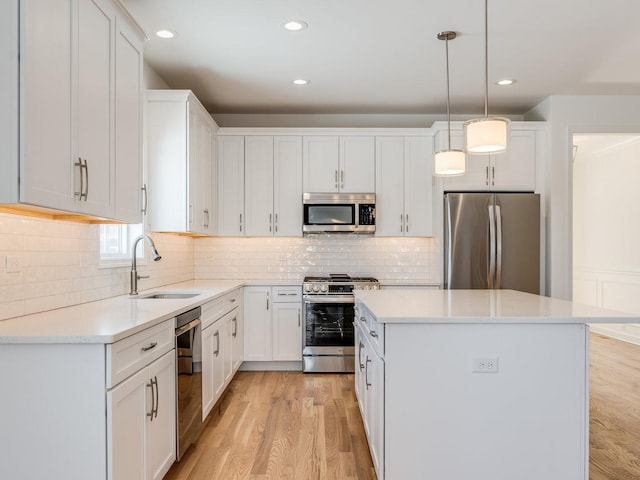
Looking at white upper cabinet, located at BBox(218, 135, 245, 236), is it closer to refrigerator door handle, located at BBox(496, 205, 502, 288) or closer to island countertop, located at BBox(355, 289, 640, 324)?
island countertop, located at BBox(355, 289, 640, 324)

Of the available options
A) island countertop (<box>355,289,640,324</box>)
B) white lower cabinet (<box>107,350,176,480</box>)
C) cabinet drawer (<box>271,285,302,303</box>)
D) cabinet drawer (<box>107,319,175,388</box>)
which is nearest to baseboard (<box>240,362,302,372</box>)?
cabinet drawer (<box>271,285,302,303</box>)

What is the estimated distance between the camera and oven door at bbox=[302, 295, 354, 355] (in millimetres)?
4609

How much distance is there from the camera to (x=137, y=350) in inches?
79.5

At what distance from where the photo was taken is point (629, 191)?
20.6 feet

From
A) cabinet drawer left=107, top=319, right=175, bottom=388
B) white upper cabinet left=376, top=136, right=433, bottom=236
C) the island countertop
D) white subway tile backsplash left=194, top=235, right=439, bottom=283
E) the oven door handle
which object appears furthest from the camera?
white subway tile backsplash left=194, top=235, right=439, bottom=283

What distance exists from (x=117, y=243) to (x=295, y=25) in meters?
1.97

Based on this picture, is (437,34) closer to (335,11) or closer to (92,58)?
(335,11)

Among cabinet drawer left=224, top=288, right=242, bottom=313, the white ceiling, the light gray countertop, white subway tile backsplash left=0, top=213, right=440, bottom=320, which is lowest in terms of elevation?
cabinet drawer left=224, top=288, right=242, bottom=313

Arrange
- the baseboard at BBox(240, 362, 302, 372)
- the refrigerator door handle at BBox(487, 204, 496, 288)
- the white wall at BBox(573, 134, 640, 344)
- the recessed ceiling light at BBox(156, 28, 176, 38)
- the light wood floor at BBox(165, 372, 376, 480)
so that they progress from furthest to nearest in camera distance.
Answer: the white wall at BBox(573, 134, 640, 344)
the baseboard at BBox(240, 362, 302, 372)
the refrigerator door handle at BBox(487, 204, 496, 288)
the recessed ceiling light at BBox(156, 28, 176, 38)
the light wood floor at BBox(165, 372, 376, 480)

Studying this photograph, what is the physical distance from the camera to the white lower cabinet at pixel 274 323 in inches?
186

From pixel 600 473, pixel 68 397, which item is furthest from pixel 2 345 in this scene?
pixel 600 473

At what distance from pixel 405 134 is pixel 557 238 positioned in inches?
73.3

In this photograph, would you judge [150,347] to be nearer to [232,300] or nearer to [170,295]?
[170,295]

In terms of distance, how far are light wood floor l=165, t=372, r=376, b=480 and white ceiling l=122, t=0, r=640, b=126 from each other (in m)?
2.75
